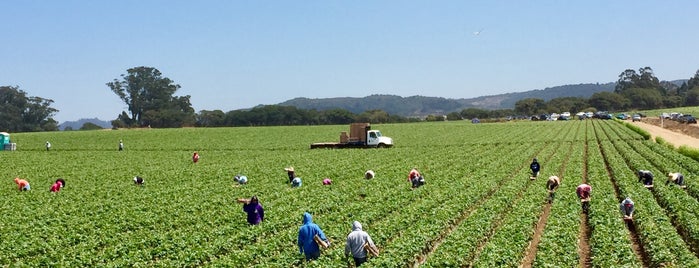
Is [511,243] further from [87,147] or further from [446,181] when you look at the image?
[87,147]

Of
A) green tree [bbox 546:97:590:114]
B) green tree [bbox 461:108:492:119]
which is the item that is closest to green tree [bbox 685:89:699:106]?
green tree [bbox 546:97:590:114]

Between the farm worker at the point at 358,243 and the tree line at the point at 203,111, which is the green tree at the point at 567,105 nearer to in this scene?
the tree line at the point at 203,111

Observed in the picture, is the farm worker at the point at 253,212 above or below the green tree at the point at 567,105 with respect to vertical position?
below

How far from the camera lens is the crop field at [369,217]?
50.1ft

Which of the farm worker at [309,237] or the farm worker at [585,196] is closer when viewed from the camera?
the farm worker at [309,237]

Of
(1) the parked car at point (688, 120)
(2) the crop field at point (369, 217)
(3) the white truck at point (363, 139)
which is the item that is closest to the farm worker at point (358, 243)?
(2) the crop field at point (369, 217)

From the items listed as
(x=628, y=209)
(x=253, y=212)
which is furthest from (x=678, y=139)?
(x=253, y=212)

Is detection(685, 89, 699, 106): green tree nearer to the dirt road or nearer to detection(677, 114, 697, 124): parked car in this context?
detection(677, 114, 697, 124): parked car

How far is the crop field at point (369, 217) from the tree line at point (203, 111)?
366 feet

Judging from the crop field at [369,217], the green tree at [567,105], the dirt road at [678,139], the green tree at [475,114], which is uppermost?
the green tree at [567,105]

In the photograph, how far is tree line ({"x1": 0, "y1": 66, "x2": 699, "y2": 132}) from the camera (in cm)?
15125

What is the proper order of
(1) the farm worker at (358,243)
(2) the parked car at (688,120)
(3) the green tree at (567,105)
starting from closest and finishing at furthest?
(1) the farm worker at (358,243)
(2) the parked car at (688,120)
(3) the green tree at (567,105)

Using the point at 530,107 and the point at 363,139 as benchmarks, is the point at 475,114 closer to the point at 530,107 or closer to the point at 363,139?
the point at 530,107

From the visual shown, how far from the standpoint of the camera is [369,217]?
A: 2034 centimetres
